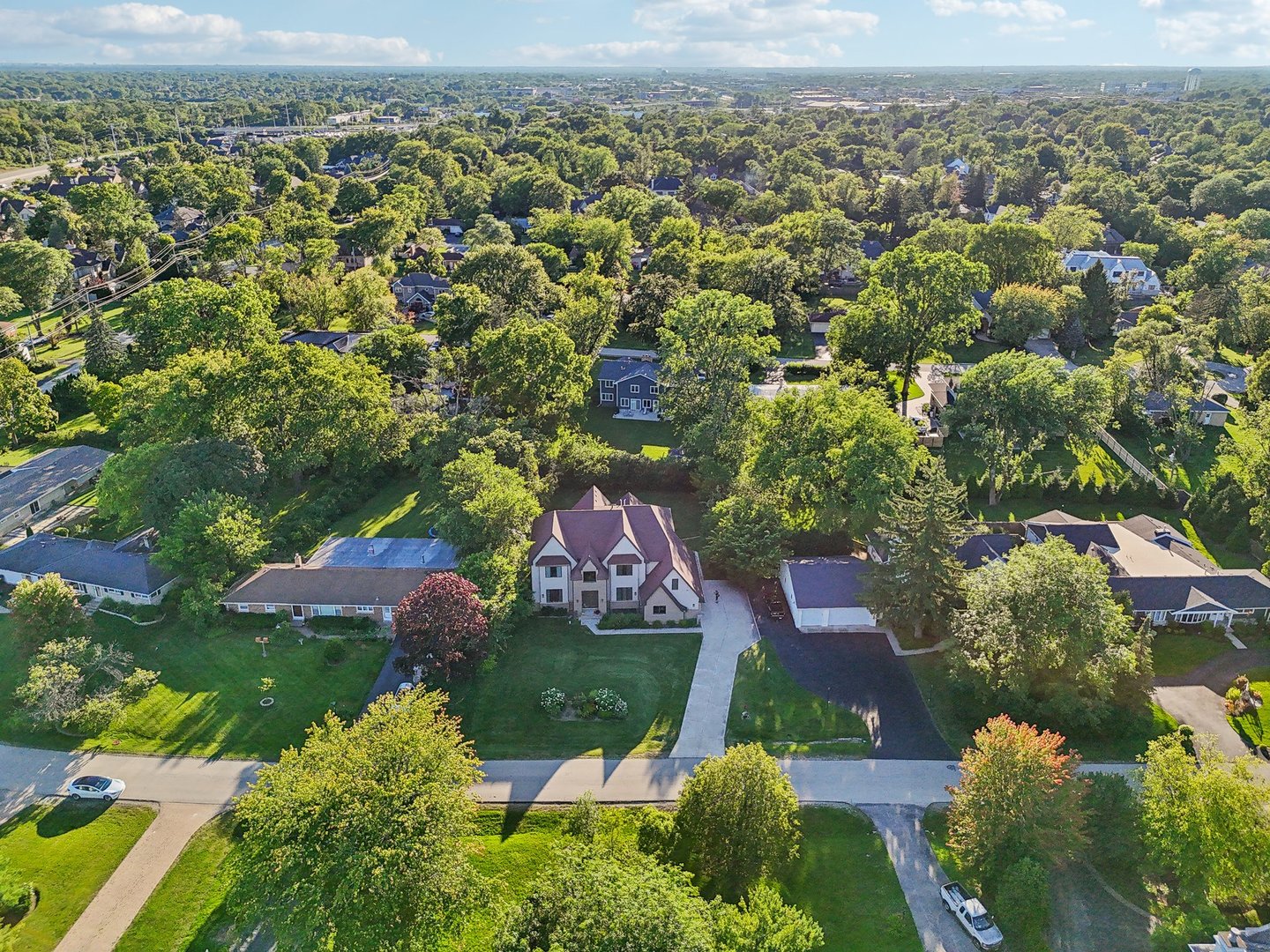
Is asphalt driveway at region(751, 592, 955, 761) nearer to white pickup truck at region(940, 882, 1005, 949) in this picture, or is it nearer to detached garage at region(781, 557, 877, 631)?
detached garage at region(781, 557, 877, 631)

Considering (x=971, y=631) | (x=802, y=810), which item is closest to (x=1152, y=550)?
(x=971, y=631)

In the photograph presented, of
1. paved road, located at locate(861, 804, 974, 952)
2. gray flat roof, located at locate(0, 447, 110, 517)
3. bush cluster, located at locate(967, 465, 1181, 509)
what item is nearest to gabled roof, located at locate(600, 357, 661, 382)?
bush cluster, located at locate(967, 465, 1181, 509)

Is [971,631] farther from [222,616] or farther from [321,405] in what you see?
[321,405]

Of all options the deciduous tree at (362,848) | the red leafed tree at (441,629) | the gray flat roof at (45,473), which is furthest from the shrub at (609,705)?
the gray flat roof at (45,473)

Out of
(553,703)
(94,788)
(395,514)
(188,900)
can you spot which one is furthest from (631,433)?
(188,900)

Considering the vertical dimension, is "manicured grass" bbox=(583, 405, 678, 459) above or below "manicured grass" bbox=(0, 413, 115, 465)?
above
